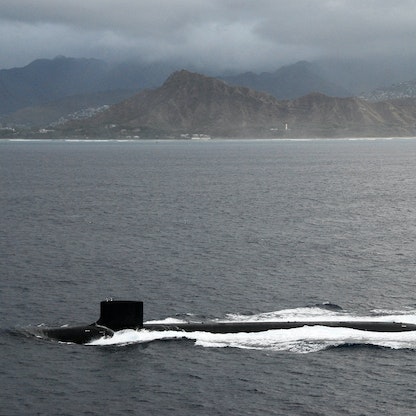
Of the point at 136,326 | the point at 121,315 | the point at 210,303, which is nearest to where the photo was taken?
the point at 121,315

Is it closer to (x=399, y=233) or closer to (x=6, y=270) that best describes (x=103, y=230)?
(x=6, y=270)

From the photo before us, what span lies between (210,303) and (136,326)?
32.0 ft

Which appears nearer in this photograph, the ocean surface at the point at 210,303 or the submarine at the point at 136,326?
the ocean surface at the point at 210,303

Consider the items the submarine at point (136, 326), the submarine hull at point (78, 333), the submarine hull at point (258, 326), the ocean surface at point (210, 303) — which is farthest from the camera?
the submarine hull at point (258, 326)

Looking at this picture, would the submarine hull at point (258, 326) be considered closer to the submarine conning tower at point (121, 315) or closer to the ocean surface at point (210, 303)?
the ocean surface at point (210, 303)

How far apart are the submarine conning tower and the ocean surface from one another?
0.88 meters

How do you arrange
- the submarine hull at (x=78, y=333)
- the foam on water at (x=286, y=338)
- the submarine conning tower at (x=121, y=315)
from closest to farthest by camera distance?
the foam on water at (x=286, y=338), the submarine hull at (x=78, y=333), the submarine conning tower at (x=121, y=315)

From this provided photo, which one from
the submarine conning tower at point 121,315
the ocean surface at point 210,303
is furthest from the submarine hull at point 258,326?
the submarine conning tower at point 121,315

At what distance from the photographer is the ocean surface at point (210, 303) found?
43562 millimetres

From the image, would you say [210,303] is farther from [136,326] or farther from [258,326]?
[136,326]

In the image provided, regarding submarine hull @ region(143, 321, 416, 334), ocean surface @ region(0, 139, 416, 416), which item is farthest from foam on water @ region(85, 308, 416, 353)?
submarine hull @ region(143, 321, 416, 334)

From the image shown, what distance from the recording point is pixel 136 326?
2131 inches

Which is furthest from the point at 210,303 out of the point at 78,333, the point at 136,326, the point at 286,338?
the point at 78,333

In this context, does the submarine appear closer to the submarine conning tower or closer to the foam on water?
the submarine conning tower
